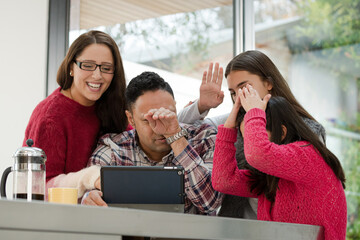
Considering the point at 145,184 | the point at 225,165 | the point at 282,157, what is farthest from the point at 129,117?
the point at 282,157

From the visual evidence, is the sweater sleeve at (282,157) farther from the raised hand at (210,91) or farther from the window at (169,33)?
the window at (169,33)

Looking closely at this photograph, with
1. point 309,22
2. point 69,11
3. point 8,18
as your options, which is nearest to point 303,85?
point 309,22

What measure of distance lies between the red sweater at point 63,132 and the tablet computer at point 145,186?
0.56 meters

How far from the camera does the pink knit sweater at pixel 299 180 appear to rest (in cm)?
137

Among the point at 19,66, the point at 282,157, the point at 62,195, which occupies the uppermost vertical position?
the point at 19,66

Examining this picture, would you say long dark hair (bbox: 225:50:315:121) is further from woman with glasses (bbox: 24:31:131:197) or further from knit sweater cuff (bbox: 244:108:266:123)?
woman with glasses (bbox: 24:31:131:197)

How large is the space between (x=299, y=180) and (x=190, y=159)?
46 cm

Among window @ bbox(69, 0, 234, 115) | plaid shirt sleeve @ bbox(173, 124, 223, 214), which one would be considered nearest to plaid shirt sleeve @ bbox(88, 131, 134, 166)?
plaid shirt sleeve @ bbox(173, 124, 223, 214)

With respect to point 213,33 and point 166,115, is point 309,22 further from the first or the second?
point 166,115

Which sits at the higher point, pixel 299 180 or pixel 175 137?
pixel 175 137

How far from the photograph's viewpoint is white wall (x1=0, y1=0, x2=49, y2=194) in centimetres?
288

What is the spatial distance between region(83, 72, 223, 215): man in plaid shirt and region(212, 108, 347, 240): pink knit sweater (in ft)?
1.12

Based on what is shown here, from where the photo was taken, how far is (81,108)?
2049 mm

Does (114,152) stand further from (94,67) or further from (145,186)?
(145,186)
